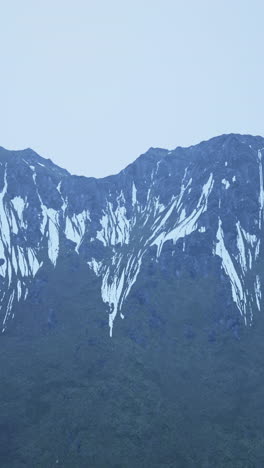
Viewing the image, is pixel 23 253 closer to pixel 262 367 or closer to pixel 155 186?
pixel 155 186

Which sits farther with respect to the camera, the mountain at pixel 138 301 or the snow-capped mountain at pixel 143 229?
the snow-capped mountain at pixel 143 229

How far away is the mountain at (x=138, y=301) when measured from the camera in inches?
3846

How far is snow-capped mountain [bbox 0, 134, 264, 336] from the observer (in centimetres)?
15025

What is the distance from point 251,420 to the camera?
100688 millimetres

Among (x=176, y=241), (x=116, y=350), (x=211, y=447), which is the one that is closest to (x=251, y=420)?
(x=211, y=447)

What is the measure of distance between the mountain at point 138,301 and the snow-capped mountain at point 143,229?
0.52m

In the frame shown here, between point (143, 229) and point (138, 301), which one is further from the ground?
point (143, 229)

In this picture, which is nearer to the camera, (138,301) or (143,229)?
(138,301)

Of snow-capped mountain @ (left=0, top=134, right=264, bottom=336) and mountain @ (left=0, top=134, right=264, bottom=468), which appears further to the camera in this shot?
snow-capped mountain @ (left=0, top=134, right=264, bottom=336)

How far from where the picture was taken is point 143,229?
180 metres

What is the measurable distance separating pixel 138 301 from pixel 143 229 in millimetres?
43103

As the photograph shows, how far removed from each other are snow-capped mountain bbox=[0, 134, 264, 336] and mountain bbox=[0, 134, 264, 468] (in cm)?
52

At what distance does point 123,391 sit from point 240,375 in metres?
32.1

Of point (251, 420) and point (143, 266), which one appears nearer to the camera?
point (251, 420)
